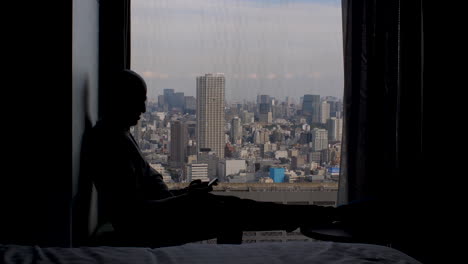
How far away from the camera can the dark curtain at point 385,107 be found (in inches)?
102

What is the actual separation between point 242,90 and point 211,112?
208mm

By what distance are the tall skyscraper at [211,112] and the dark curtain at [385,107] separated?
0.67 metres

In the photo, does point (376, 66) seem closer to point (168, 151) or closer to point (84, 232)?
point (168, 151)

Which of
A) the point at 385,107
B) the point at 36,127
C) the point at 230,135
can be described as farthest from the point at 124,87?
the point at 385,107

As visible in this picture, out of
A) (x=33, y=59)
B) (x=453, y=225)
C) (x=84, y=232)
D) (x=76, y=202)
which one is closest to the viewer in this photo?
(x=33, y=59)

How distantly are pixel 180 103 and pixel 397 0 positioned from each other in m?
1.29

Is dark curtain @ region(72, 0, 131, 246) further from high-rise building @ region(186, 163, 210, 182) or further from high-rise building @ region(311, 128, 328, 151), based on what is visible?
high-rise building @ region(311, 128, 328, 151)

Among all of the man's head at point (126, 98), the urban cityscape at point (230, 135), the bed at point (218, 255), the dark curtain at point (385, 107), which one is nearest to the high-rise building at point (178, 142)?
the urban cityscape at point (230, 135)

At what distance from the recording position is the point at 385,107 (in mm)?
2662

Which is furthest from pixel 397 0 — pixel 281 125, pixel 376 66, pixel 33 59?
pixel 33 59

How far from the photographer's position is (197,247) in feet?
4.28

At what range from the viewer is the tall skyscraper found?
104 inches

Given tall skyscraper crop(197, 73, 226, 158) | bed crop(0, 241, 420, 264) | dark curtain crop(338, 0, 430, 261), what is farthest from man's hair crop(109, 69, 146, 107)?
dark curtain crop(338, 0, 430, 261)

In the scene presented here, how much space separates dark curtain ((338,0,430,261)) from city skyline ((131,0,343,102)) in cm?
16
